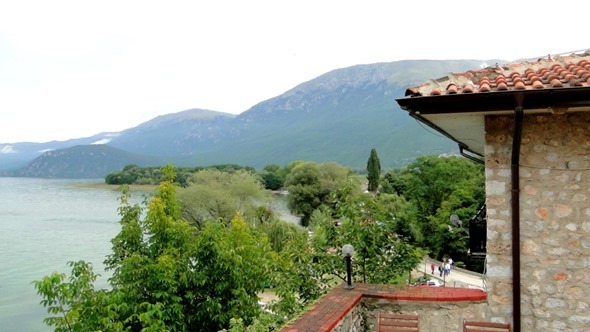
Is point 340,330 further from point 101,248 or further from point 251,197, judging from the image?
point 251,197

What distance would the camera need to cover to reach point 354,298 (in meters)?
5.04

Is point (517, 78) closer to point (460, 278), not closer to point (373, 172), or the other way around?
point (460, 278)

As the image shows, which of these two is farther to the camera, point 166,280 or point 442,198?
point 442,198

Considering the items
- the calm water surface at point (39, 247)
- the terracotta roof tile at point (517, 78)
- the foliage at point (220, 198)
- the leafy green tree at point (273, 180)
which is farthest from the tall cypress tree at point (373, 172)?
the terracotta roof tile at point (517, 78)

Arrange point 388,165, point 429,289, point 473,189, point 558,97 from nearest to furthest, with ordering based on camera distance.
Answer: point 558,97 → point 429,289 → point 473,189 → point 388,165

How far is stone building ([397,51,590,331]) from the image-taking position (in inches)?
168

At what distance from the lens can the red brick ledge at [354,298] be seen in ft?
14.2

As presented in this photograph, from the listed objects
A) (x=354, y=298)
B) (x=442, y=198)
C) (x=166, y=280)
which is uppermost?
(x=354, y=298)

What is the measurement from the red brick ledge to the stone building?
1.30 ft

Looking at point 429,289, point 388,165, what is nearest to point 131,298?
point 429,289

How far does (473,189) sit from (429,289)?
28.7 m

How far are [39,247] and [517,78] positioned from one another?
3842 cm

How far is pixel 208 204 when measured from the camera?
121ft

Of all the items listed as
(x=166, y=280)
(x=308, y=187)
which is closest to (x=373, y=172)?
(x=308, y=187)
